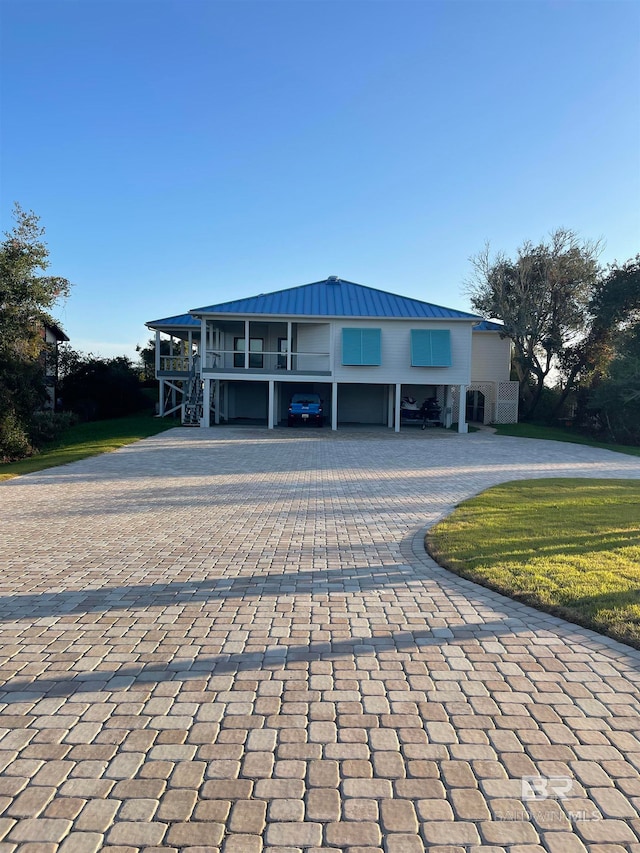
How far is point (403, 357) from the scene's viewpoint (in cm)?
2592

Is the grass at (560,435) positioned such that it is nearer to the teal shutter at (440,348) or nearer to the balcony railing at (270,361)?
the teal shutter at (440,348)

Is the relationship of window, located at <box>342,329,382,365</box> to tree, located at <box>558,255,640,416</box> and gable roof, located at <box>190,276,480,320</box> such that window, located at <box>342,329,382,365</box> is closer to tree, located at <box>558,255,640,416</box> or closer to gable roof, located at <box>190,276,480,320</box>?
gable roof, located at <box>190,276,480,320</box>

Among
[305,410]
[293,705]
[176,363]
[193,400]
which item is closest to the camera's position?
[293,705]

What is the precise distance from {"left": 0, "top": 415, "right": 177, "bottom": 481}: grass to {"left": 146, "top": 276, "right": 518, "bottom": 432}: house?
8.67 ft

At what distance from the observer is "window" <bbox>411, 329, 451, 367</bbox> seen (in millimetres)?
25391

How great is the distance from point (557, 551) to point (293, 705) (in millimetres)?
4244

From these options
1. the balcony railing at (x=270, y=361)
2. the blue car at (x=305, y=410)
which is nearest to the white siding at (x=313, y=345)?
the balcony railing at (x=270, y=361)

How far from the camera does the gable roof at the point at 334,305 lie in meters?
25.7

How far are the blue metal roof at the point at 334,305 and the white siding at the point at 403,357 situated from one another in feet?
1.38

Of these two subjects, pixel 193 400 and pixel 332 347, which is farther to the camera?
pixel 193 400

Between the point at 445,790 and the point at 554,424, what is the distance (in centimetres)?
3292

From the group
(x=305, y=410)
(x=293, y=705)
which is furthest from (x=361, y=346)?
(x=293, y=705)

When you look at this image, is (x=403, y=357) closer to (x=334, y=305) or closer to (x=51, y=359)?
(x=334, y=305)

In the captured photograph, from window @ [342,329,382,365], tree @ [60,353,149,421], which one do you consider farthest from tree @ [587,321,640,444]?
tree @ [60,353,149,421]
